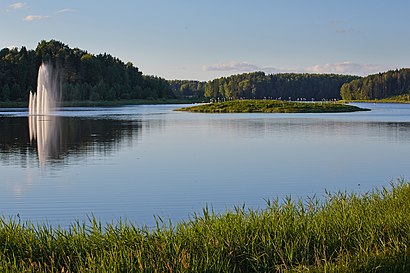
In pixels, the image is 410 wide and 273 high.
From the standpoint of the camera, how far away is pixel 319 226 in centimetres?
888

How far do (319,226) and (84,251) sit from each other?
11.4 feet

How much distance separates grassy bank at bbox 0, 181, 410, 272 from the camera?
7227 millimetres

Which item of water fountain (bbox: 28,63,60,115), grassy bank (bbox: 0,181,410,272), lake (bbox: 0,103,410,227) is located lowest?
lake (bbox: 0,103,410,227)

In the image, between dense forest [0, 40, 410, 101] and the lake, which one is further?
dense forest [0, 40, 410, 101]

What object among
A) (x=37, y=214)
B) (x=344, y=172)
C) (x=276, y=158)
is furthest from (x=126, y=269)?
(x=276, y=158)

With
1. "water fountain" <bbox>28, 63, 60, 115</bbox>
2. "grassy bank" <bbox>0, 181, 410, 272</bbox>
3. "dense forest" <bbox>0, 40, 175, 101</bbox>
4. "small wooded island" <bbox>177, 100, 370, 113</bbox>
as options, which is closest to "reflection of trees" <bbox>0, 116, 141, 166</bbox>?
"grassy bank" <bbox>0, 181, 410, 272</bbox>

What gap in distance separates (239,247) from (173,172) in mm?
11233

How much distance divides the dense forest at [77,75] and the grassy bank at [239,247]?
4409 inches

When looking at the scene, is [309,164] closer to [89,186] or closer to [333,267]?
[89,186]

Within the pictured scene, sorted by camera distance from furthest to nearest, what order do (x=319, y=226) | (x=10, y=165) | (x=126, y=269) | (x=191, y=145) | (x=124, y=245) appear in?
(x=191, y=145)
(x=10, y=165)
(x=319, y=226)
(x=124, y=245)
(x=126, y=269)

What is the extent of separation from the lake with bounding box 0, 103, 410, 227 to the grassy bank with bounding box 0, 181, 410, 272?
2024 mm

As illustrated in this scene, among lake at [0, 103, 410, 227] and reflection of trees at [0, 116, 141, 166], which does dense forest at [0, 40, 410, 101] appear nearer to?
reflection of trees at [0, 116, 141, 166]

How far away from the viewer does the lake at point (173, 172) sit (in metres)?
13.7

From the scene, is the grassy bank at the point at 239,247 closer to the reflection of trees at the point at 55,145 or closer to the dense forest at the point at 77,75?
the reflection of trees at the point at 55,145
